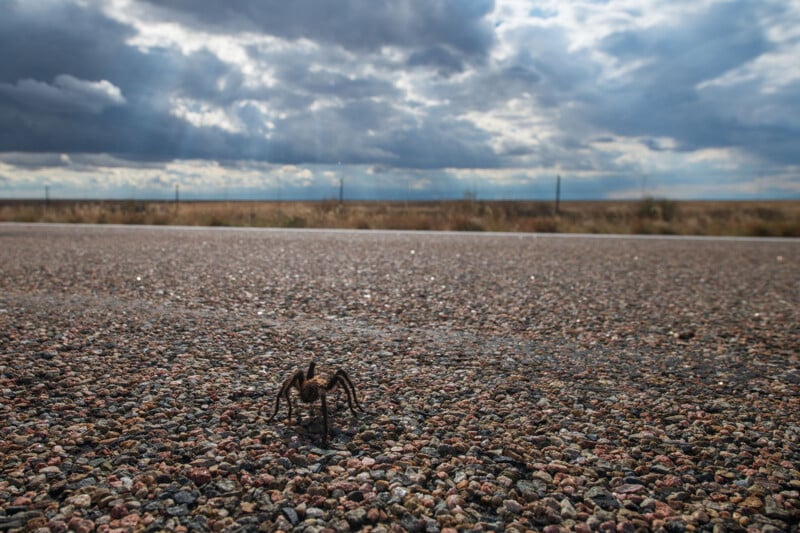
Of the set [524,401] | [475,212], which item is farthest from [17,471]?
[475,212]

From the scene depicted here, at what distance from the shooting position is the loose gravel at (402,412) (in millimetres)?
2232

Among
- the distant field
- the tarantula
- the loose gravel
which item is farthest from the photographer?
the distant field

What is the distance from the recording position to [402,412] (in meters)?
3.13

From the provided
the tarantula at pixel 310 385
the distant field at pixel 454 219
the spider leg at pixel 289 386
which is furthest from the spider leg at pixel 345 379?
the distant field at pixel 454 219

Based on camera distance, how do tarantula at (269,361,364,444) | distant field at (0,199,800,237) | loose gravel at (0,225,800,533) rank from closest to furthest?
loose gravel at (0,225,800,533) < tarantula at (269,361,364,444) < distant field at (0,199,800,237)

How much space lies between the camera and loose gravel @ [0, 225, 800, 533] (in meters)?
2.23

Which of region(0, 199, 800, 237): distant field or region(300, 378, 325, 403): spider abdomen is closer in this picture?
region(300, 378, 325, 403): spider abdomen

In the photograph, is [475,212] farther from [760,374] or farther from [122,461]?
[122,461]

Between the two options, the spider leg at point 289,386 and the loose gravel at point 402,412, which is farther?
the spider leg at point 289,386

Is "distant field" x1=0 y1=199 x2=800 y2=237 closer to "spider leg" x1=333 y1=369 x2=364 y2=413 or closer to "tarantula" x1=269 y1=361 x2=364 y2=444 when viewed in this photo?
"spider leg" x1=333 y1=369 x2=364 y2=413

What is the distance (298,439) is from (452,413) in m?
0.85

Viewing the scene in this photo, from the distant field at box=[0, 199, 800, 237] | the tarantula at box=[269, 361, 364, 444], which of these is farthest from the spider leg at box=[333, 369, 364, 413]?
the distant field at box=[0, 199, 800, 237]

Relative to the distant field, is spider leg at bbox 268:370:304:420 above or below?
below

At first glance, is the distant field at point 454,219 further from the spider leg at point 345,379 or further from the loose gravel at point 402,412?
the spider leg at point 345,379
